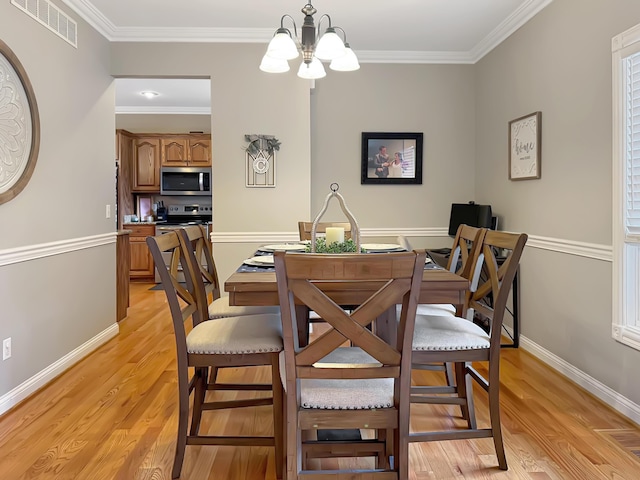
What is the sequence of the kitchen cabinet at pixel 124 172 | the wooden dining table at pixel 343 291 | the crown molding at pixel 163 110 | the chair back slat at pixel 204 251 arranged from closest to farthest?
the wooden dining table at pixel 343 291 → the chair back slat at pixel 204 251 → the kitchen cabinet at pixel 124 172 → the crown molding at pixel 163 110

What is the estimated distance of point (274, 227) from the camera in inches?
165

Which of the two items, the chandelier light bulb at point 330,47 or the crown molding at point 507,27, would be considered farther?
the crown molding at point 507,27

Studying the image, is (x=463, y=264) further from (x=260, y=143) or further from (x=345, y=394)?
(x=260, y=143)

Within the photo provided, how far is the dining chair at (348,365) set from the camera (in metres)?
1.34

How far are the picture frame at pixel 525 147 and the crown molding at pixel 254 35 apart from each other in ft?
2.44

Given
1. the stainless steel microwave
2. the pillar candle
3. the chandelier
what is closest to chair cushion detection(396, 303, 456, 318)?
the pillar candle

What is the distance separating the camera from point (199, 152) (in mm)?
7137

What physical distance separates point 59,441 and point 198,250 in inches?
42.4

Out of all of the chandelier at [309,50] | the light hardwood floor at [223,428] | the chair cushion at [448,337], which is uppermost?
the chandelier at [309,50]

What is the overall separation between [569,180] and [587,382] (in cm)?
122

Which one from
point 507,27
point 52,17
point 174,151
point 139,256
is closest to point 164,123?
point 174,151

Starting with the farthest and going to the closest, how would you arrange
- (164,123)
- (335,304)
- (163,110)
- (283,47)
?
1. (164,123)
2. (163,110)
3. (283,47)
4. (335,304)

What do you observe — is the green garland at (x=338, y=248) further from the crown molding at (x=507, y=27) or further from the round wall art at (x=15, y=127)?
the crown molding at (x=507, y=27)

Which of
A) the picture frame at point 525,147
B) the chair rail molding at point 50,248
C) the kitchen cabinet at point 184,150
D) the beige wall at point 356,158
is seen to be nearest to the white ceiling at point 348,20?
the beige wall at point 356,158
